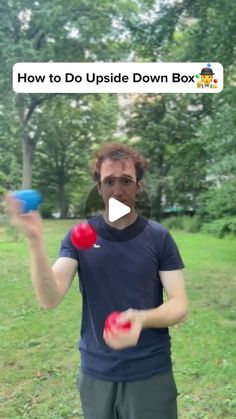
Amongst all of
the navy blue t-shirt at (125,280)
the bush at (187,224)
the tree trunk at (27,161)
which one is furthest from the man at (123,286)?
the bush at (187,224)

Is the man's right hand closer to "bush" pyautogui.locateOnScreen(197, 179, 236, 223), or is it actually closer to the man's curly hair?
the man's curly hair

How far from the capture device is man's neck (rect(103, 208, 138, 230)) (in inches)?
30.9

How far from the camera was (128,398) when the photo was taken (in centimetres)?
81

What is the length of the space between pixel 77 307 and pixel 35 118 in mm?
1284

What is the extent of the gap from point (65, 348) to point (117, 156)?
1.79 metres

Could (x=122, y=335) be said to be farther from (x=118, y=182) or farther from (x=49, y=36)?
(x=49, y=36)

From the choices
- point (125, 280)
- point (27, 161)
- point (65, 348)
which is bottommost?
point (65, 348)

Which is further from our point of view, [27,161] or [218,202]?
[218,202]

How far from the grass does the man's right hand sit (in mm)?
493

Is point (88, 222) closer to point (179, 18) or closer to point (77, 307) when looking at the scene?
point (77, 307)

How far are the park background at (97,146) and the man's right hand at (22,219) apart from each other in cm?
121

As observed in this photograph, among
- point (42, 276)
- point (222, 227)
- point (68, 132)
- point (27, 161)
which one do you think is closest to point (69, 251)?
point (42, 276)

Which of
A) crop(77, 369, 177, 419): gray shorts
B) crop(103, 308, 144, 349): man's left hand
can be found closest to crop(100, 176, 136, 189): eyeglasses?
crop(103, 308, 144, 349): man's left hand

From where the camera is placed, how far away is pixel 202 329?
103 inches
